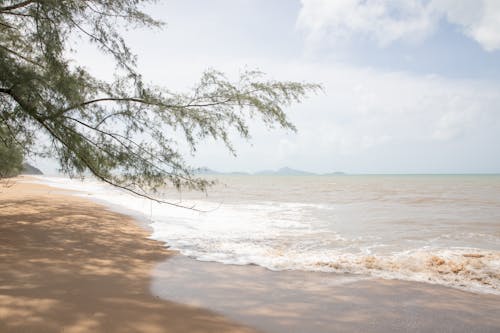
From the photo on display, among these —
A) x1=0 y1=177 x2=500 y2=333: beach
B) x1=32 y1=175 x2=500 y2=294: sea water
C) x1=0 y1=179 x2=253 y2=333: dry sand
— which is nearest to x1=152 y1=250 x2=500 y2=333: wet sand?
x1=0 y1=177 x2=500 y2=333: beach

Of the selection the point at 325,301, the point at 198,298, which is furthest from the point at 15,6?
the point at 325,301

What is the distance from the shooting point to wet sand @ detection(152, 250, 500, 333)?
Answer: 10.5 ft

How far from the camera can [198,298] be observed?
12.5 feet

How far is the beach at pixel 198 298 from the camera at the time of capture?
121 inches

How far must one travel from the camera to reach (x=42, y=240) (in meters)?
6.24

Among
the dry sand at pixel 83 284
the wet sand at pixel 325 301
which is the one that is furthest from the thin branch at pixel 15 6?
the wet sand at pixel 325 301

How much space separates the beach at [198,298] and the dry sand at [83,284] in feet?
0.03

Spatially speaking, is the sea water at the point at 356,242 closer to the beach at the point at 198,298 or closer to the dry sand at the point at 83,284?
the beach at the point at 198,298

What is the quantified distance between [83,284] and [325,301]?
9.34 feet

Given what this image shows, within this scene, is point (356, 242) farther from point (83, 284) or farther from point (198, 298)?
point (83, 284)

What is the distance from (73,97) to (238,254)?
13.0ft

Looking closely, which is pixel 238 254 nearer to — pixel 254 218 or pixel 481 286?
pixel 481 286

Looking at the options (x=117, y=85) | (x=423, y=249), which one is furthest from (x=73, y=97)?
(x=423, y=249)

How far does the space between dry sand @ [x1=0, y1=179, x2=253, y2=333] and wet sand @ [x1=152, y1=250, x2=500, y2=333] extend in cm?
34
